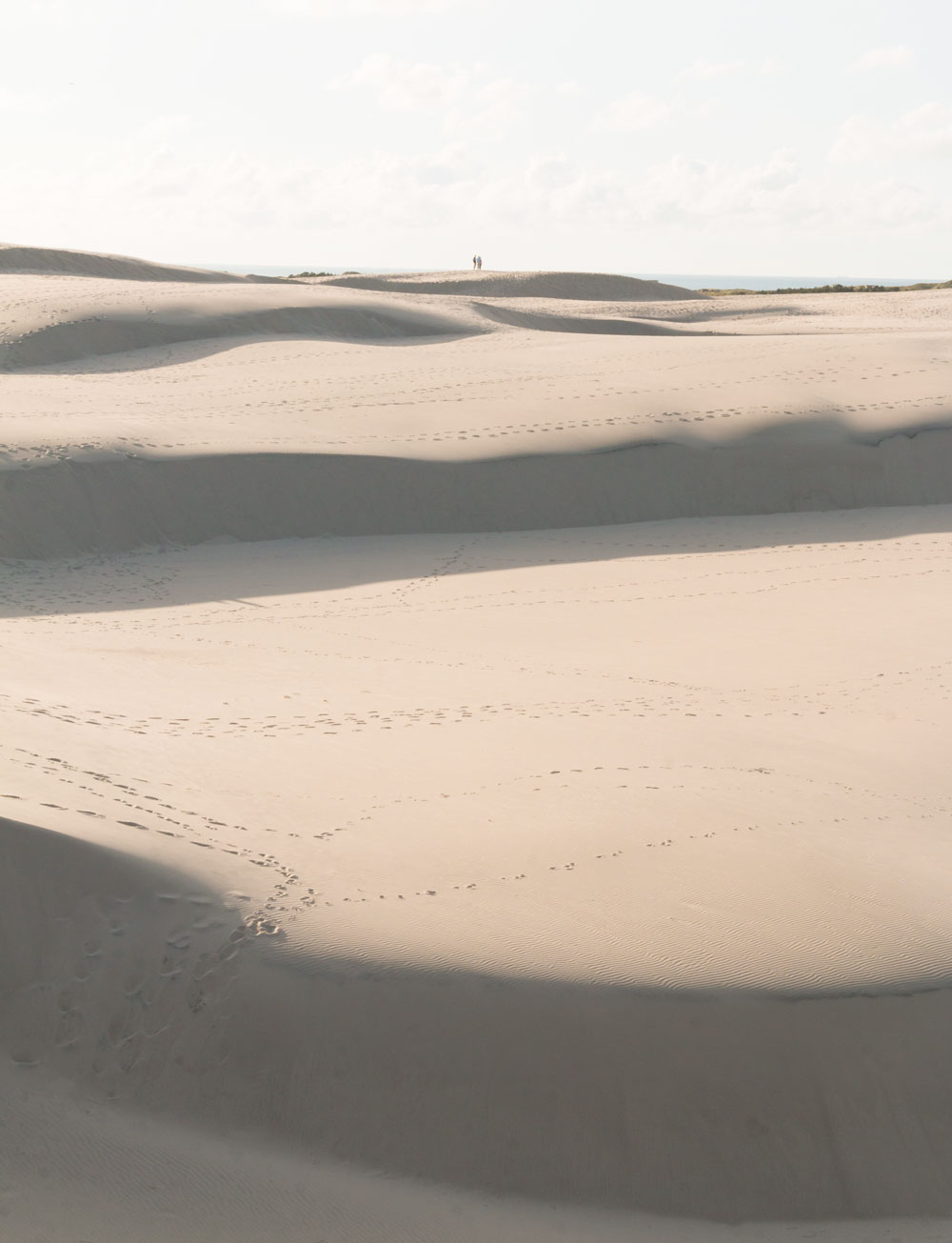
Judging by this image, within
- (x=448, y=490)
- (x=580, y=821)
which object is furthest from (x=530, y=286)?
(x=580, y=821)

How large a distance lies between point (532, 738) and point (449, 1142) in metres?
2.55

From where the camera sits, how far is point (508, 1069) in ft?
10.8

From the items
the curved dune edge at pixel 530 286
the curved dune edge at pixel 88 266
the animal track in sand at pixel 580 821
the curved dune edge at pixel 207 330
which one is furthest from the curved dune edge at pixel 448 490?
the curved dune edge at pixel 530 286

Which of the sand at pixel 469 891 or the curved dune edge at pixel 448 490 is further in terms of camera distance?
the curved dune edge at pixel 448 490

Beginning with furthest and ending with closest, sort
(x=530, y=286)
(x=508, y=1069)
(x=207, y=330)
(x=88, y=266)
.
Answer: (x=530, y=286), (x=88, y=266), (x=207, y=330), (x=508, y=1069)

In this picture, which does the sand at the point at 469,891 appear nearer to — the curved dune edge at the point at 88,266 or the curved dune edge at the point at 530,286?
the curved dune edge at the point at 88,266

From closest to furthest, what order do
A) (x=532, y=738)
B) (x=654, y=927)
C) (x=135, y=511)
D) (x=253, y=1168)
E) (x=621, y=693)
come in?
1. (x=253, y=1168)
2. (x=654, y=927)
3. (x=532, y=738)
4. (x=621, y=693)
5. (x=135, y=511)

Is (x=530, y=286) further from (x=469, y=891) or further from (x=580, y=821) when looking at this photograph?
(x=469, y=891)

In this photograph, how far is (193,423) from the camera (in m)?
12.0

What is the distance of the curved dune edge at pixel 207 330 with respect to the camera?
15984 mm

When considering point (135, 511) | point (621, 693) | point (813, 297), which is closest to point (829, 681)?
point (621, 693)

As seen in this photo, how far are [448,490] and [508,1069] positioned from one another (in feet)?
27.4

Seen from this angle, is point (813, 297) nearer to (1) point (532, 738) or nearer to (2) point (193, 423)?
(2) point (193, 423)

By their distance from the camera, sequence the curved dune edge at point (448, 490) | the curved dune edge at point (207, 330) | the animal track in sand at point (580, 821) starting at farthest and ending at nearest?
1. the curved dune edge at point (207, 330)
2. the curved dune edge at point (448, 490)
3. the animal track in sand at point (580, 821)
